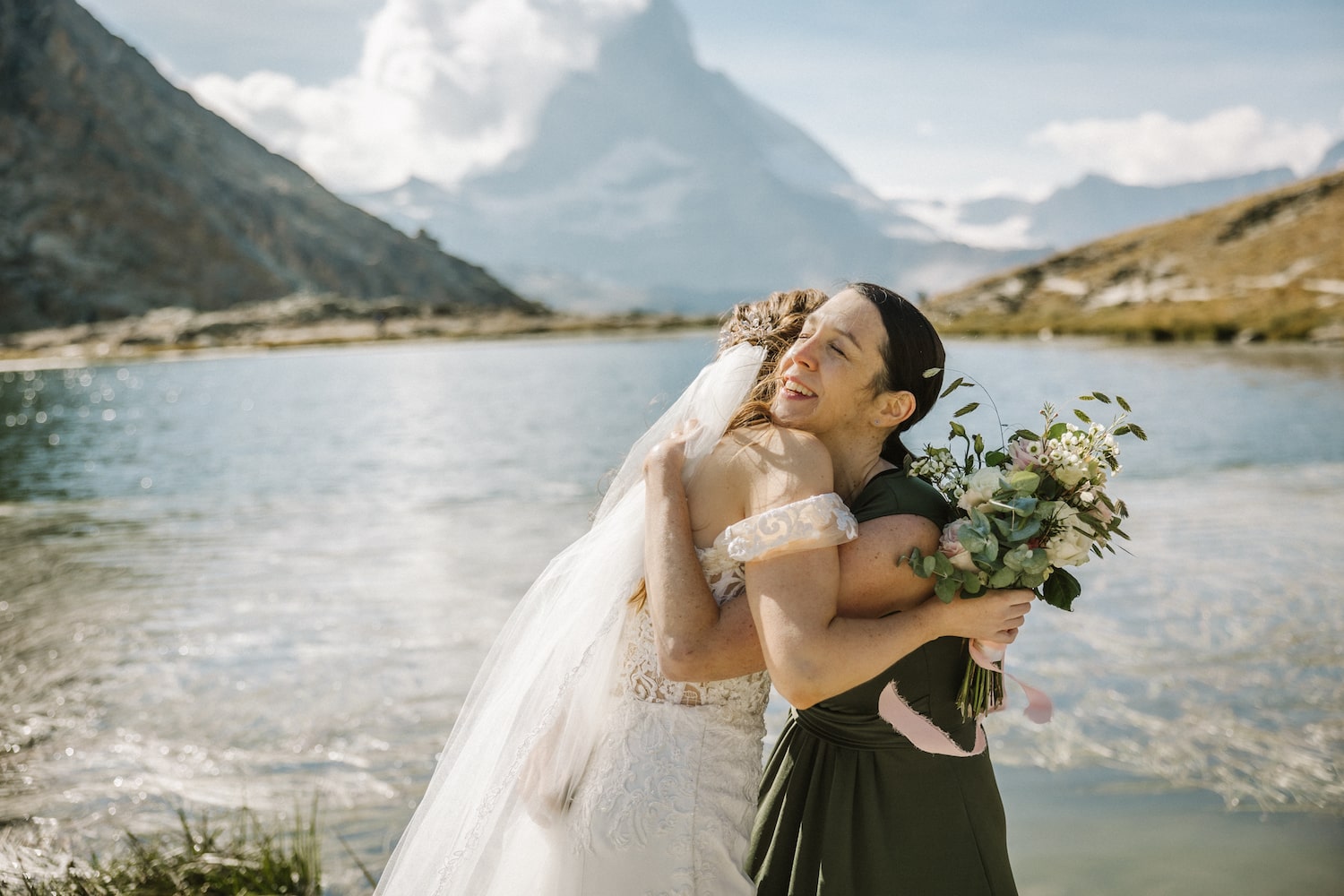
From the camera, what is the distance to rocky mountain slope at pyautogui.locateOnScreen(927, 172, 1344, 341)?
157 ft

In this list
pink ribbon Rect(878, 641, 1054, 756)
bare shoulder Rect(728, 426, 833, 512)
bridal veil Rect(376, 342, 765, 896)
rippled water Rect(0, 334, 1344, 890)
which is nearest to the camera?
bare shoulder Rect(728, 426, 833, 512)

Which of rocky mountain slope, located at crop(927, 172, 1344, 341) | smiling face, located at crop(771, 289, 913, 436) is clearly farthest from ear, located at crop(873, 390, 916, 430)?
rocky mountain slope, located at crop(927, 172, 1344, 341)

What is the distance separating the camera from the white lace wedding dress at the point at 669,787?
255 cm

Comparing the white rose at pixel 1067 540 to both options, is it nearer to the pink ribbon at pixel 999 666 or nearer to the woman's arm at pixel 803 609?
the woman's arm at pixel 803 609

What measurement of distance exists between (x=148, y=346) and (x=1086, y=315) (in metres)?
61.2

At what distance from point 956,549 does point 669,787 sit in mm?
889

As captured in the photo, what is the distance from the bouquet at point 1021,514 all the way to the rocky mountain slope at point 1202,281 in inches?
1744

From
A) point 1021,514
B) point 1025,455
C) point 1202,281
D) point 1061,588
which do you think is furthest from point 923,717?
point 1202,281

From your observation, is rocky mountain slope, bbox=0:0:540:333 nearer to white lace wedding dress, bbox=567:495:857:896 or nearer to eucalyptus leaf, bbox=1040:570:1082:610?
white lace wedding dress, bbox=567:495:857:896

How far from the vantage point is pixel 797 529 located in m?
2.22

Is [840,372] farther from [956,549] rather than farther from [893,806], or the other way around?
[893,806]

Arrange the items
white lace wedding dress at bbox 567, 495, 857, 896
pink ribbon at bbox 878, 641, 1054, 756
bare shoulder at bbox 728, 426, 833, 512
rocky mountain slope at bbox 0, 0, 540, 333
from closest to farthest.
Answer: bare shoulder at bbox 728, 426, 833, 512
pink ribbon at bbox 878, 641, 1054, 756
white lace wedding dress at bbox 567, 495, 857, 896
rocky mountain slope at bbox 0, 0, 540, 333

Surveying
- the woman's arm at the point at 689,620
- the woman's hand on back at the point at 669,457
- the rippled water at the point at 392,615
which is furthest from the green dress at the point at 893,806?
the rippled water at the point at 392,615

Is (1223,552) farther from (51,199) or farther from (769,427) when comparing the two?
(51,199)
